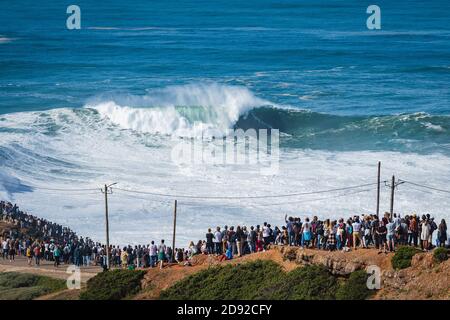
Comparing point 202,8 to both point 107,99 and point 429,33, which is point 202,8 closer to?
point 429,33

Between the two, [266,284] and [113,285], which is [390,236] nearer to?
[266,284]

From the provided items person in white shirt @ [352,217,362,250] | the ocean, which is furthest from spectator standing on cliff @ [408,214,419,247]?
the ocean

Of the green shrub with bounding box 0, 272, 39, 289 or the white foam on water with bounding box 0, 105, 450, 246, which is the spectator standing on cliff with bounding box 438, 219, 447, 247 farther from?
the green shrub with bounding box 0, 272, 39, 289

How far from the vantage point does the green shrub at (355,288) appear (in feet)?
107

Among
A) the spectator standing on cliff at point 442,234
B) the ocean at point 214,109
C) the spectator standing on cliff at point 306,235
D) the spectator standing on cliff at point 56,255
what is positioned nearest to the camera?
the spectator standing on cliff at point 442,234

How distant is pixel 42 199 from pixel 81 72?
4077 cm

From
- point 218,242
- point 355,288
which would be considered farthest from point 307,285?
point 218,242

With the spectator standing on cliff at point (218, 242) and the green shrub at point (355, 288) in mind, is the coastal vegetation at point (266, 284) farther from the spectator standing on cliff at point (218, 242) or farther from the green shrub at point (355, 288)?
the spectator standing on cliff at point (218, 242)

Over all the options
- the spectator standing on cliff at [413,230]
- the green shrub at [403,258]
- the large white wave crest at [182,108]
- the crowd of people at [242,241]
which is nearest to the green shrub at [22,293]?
the crowd of people at [242,241]

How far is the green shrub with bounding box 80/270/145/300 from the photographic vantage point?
3588 cm

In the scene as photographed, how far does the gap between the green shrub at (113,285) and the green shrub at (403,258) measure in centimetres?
837

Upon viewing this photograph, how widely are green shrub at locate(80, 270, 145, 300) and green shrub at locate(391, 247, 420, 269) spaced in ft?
27.5

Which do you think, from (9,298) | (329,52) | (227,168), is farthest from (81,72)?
(9,298)

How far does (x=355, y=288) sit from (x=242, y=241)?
5846 mm
